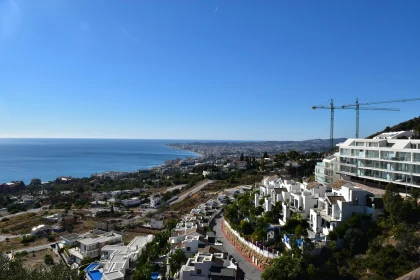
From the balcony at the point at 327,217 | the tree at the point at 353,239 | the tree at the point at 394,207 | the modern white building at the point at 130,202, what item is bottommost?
the modern white building at the point at 130,202

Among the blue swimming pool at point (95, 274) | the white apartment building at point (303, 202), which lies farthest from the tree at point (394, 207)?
the blue swimming pool at point (95, 274)

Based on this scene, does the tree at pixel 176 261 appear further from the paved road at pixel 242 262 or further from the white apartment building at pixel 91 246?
the white apartment building at pixel 91 246

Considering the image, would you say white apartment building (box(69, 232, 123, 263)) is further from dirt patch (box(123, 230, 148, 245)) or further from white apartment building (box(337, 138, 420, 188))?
white apartment building (box(337, 138, 420, 188))

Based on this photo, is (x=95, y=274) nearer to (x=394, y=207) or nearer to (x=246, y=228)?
(x=246, y=228)

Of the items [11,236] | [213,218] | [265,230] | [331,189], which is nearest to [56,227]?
[11,236]

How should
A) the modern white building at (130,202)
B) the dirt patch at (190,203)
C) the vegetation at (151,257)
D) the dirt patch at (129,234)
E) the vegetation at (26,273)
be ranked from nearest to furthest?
the vegetation at (26,273) → the vegetation at (151,257) → the dirt patch at (129,234) → the dirt patch at (190,203) → the modern white building at (130,202)

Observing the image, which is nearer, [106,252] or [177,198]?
[106,252]

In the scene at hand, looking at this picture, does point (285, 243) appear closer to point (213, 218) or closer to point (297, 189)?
point (297, 189)

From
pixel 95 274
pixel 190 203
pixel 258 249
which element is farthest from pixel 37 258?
pixel 190 203
